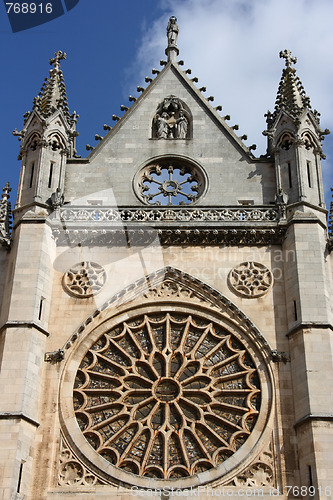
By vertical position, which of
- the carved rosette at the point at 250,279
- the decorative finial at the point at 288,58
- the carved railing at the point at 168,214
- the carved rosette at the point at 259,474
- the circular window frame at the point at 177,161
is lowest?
the carved rosette at the point at 259,474

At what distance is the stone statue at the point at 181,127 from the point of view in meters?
23.2

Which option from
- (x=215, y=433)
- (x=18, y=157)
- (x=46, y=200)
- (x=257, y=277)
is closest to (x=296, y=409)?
(x=215, y=433)

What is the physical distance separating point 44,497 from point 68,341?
3271 millimetres

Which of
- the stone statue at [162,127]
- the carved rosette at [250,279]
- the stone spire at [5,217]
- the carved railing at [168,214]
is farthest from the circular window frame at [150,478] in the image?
the stone statue at [162,127]

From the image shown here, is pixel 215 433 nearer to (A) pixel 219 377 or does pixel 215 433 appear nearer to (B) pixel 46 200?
(A) pixel 219 377

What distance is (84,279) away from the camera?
66.7 ft

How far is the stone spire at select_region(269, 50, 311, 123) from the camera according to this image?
22688 mm

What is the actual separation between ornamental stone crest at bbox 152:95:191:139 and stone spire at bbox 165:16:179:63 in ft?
5.55

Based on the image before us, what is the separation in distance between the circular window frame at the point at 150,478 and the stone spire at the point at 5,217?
2.98 metres

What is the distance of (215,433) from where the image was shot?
1831cm

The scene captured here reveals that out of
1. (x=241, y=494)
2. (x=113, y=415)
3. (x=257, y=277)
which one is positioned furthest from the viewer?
(x=257, y=277)
